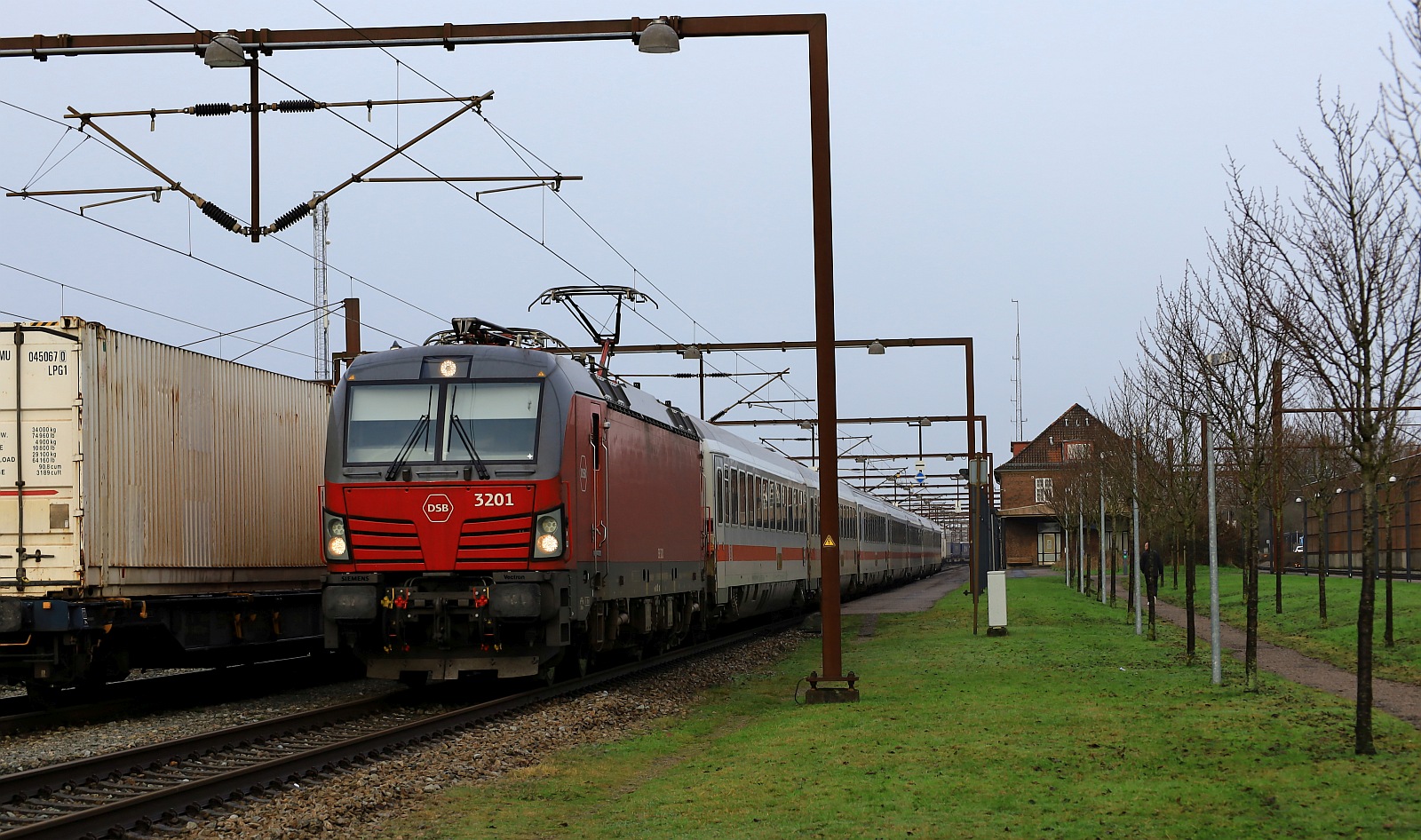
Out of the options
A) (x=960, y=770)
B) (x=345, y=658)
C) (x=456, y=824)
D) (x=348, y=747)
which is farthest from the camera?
(x=345, y=658)

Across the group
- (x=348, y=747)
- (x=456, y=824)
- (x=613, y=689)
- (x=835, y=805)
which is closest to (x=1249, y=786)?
(x=835, y=805)

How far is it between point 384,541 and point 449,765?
4.05m

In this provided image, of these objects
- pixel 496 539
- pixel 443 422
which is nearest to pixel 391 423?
pixel 443 422

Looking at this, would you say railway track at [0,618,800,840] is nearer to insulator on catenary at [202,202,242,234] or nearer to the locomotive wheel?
the locomotive wheel

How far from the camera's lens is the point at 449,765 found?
11.9 meters

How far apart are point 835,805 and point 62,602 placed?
878 cm

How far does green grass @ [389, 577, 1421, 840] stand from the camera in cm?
902

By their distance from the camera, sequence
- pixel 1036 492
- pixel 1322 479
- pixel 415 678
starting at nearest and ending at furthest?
1. pixel 415 678
2. pixel 1322 479
3. pixel 1036 492

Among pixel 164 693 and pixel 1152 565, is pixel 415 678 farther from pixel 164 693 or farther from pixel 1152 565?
pixel 1152 565

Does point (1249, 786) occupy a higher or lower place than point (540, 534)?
lower

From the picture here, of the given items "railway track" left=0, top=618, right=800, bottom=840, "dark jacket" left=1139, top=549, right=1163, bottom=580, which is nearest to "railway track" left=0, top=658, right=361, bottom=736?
"railway track" left=0, top=618, right=800, bottom=840

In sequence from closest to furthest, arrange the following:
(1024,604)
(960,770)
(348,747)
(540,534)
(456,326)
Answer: (960,770) < (348,747) < (540,534) < (456,326) < (1024,604)

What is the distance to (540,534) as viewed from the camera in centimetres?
1541

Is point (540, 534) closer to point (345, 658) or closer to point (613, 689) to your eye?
point (613, 689)
